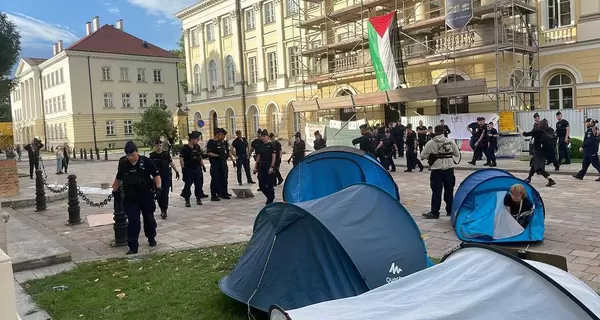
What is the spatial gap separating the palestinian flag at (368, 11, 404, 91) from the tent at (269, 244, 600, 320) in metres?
21.8

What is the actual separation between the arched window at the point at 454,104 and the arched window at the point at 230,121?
74.7 feet

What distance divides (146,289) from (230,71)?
39.5 meters

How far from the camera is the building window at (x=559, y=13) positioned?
22609 mm

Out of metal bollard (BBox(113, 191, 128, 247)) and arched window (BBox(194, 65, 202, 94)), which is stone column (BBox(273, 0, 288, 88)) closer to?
arched window (BBox(194, 65, 202, 94))

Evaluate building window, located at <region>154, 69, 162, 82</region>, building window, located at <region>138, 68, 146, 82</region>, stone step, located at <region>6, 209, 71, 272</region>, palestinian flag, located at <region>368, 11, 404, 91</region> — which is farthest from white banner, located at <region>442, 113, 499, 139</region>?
building window, located at <region>154, 69, 162, 82</region>

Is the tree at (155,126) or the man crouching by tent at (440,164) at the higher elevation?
the tree at (155,126)

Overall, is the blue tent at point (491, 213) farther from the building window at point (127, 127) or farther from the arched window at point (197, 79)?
the building window at point (127, 127)

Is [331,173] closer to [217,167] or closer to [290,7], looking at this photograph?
[217,167]

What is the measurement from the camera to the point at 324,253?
4609 mm

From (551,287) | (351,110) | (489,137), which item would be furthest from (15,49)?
(551,287)

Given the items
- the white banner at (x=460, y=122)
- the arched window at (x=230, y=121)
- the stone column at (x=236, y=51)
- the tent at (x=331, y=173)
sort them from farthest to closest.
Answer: the arched window at (x=230, y=121) → the stone column at (x=236, y=51) → the white banner at (x=460, y=122) → the tent at (x=331, y=173)

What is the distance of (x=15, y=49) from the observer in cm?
3253

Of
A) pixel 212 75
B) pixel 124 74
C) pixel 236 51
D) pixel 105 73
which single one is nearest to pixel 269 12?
pixel 236 51

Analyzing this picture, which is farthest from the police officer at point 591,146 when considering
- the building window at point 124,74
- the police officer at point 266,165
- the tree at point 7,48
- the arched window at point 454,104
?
the building window at point 124,74
